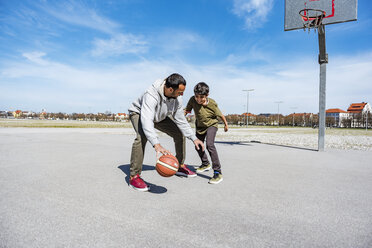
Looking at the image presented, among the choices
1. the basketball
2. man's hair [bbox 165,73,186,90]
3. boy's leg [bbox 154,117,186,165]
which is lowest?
the basketball

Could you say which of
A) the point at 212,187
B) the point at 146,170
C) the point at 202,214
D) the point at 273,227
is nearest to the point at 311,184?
the point at 212,187

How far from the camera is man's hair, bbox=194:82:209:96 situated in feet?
13.9

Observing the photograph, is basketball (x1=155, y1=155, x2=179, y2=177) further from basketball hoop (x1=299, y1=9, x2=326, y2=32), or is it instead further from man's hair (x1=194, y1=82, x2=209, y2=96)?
basketball hoop (x1=299, y1=9, x2=326, y2=32)

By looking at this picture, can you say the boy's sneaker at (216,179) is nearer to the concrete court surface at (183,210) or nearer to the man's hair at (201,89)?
the concrete court surface at (183,210)

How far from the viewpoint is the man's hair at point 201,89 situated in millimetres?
4246

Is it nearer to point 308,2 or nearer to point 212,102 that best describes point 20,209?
point 212,102

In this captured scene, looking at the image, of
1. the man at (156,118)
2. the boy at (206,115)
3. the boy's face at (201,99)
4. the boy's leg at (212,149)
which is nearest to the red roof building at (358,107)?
the boy at (206,115)

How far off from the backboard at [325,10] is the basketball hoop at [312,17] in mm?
138

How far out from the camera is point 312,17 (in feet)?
29.7

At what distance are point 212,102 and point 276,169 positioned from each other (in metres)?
2.14

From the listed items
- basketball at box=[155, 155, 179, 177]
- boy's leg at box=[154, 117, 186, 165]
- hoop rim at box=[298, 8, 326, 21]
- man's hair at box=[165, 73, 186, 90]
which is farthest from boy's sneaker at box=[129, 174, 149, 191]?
hoop rim at box=[298, 8, 326, 21]

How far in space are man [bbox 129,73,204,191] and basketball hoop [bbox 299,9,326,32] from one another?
25.2 ft

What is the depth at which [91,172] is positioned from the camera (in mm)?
4695

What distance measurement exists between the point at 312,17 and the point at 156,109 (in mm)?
8320
